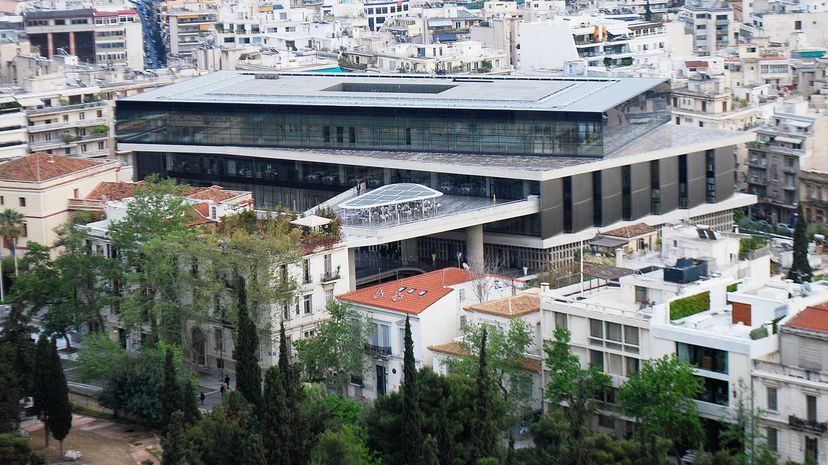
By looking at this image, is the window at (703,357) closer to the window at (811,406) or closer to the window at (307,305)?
the window at (811,406)

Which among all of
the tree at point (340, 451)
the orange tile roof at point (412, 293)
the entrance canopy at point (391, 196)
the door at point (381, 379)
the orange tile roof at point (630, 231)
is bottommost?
the door at point (381, 379)

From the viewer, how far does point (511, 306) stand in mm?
57250

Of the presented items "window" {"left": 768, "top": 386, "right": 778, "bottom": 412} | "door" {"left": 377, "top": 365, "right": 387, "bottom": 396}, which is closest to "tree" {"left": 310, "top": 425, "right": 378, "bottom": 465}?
"door" {"left": 377, "top": 365, "right": 387, "bottom": 396}

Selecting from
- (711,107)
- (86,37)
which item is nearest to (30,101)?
(711,107)

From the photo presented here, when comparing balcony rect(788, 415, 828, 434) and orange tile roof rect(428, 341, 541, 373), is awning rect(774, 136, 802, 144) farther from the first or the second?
balcony rect(788, 415, 828, 434)

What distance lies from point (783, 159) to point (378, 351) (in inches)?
1531

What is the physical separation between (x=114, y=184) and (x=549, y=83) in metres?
22.1

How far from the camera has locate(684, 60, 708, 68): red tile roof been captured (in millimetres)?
116569

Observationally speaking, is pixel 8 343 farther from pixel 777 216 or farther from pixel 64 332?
pixel 777 216

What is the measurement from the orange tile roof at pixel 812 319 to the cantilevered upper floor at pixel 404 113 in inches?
1232

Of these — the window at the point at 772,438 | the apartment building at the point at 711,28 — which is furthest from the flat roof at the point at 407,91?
the apartment building at the point at 711,28

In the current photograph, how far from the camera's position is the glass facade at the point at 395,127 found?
3187 inches

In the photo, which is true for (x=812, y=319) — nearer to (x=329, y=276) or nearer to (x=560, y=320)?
(x=560, y=320)

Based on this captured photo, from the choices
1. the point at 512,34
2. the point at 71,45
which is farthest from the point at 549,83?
the point at 71,45
